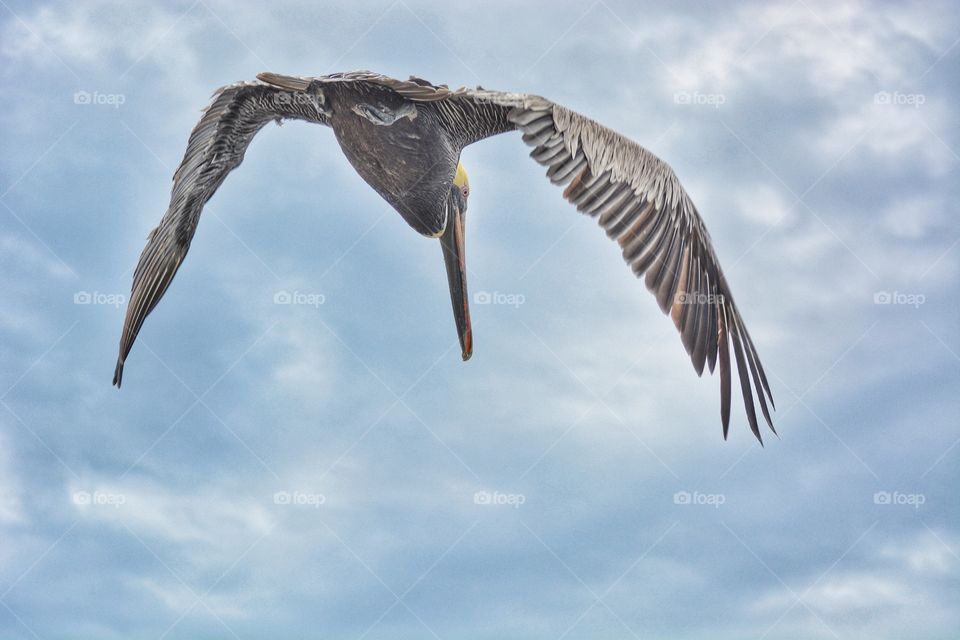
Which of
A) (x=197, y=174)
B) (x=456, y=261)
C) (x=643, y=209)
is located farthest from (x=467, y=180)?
(x=197, y=174)

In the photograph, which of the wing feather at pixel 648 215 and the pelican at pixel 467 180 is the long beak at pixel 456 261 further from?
the wing feather at pixel 648 215

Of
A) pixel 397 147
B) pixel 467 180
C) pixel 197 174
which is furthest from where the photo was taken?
pixel 197 174

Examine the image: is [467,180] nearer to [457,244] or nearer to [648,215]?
[457,244]

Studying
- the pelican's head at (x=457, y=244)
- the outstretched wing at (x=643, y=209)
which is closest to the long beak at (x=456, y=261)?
the pelican's head at (x=457, y=244)

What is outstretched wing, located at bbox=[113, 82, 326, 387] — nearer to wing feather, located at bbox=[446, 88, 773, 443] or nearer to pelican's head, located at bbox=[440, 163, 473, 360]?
pelican's head, located at bbox=[440, 163, 473, 360]

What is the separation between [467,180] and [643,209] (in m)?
2.27

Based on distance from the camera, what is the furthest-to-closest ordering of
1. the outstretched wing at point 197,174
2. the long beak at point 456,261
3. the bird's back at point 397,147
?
the outstretched wing at point 197,174
the long beak at point 456,261
the bird's back at point 397,147

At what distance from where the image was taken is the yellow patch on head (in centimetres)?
1050

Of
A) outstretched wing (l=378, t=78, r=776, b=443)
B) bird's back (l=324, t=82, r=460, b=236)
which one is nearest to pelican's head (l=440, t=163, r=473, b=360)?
bird's back (l=324, t=82, r=460, b=236)

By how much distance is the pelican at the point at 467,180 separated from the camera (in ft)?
29.1

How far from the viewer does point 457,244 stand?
1056 cm

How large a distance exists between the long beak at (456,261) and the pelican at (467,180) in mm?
12

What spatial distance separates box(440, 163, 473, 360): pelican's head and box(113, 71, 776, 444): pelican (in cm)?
1

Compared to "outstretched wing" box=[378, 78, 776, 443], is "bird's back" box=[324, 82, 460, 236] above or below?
above
